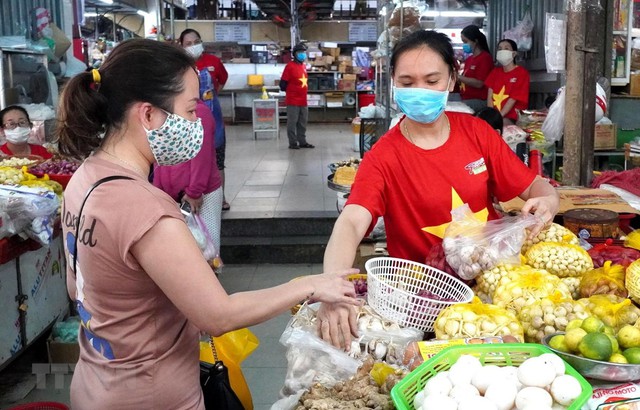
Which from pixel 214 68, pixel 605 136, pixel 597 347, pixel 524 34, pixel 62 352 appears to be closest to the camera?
pixel 597 347

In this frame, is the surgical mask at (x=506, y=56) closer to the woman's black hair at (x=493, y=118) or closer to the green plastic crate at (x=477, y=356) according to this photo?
the woman's black hair at (x=493, y=118)

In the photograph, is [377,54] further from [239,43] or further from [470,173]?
[239,43]

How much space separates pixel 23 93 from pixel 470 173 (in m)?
5.98

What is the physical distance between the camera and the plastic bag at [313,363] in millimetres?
1834

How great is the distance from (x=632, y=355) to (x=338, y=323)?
71cm

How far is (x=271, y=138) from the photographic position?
1477cm

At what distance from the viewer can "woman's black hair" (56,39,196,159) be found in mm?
1633

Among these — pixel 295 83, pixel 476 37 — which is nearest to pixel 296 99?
pixel 295 83

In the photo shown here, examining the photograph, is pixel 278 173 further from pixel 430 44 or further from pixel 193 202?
pixel 430 44

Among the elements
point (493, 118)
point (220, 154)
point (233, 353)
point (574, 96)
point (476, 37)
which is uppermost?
point (476, 37)

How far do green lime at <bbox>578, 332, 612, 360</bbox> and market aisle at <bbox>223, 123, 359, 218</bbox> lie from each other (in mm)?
5683

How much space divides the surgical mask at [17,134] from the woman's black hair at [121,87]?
13.7 ft

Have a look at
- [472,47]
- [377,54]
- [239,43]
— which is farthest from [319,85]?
[377,54]

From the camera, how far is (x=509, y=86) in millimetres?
7406
